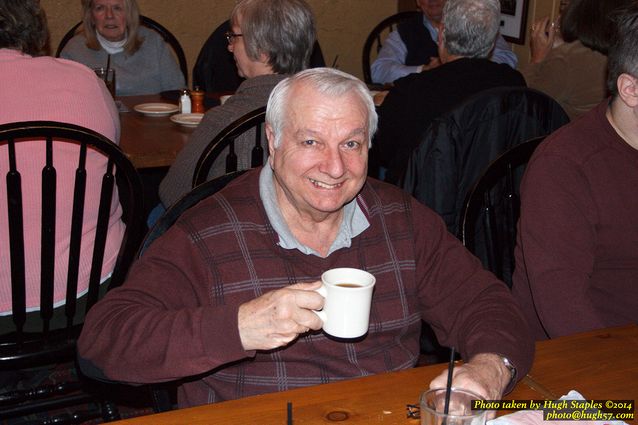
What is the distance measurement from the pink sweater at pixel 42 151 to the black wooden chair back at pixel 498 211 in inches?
40.0

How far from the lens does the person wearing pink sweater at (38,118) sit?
2062mm

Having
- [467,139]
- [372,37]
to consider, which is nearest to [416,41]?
[372,37]

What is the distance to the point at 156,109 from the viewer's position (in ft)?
10.6

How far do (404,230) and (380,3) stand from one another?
435 cm

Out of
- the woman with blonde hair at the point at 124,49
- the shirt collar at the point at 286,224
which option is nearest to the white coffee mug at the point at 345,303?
the shirt collar at the point at 286,224

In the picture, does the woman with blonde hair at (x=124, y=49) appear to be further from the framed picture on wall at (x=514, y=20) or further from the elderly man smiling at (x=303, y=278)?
the elderly man smiling at (x=303, y=278)

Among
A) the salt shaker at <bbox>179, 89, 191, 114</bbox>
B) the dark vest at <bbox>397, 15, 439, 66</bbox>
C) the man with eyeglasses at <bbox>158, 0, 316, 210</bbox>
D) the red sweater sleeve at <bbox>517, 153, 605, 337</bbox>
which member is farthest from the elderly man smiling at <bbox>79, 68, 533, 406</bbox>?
the dark vest at <bbox>397, 15, 439, 66</bbox>

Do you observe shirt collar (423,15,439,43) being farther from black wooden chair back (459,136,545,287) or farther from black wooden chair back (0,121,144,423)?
black wooden chair back (0,121,144,423)

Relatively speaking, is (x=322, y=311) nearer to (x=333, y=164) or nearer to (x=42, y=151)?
(x=333, y=164)

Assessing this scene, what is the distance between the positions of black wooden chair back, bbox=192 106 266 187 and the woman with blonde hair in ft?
5.99

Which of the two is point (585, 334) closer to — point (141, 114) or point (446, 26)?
point (446, 26)

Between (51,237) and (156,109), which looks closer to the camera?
(51,237)

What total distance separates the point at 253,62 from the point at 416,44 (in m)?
2.16

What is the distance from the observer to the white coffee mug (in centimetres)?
126
